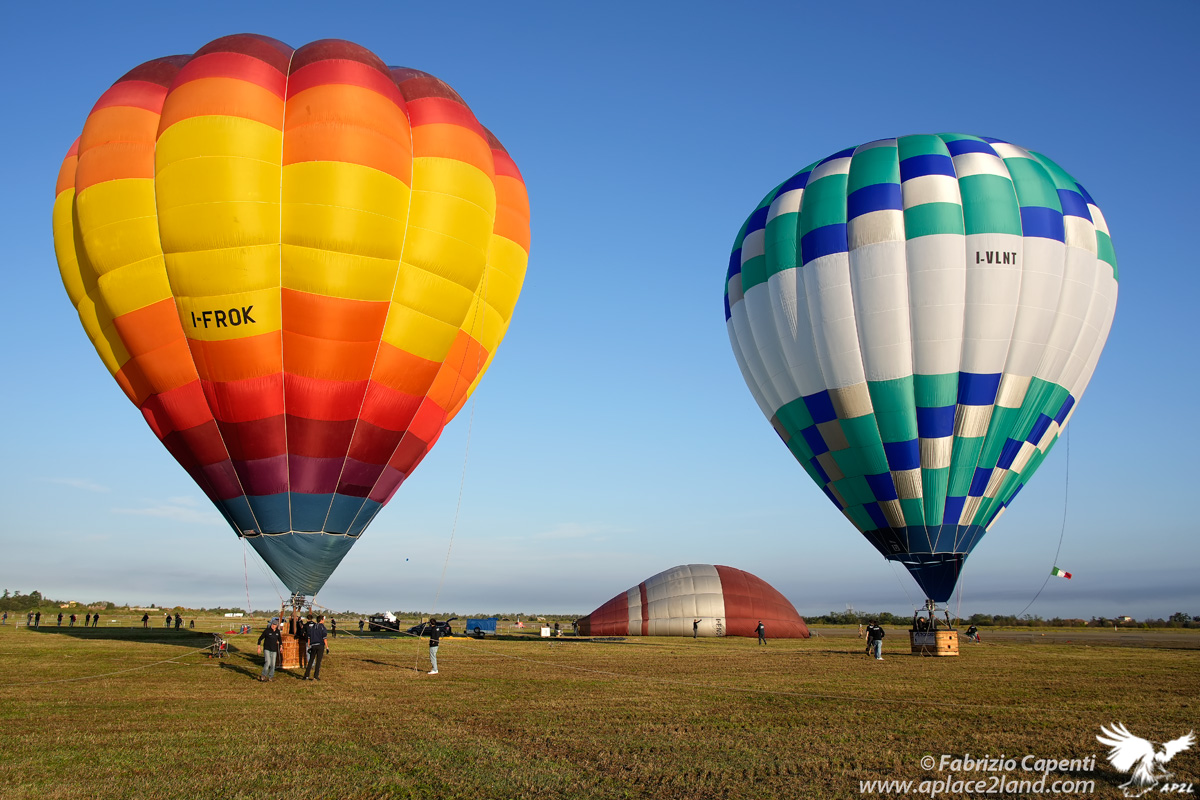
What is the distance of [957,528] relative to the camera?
22.0 meters

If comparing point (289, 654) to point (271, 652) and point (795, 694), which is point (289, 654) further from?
point (795, 694)

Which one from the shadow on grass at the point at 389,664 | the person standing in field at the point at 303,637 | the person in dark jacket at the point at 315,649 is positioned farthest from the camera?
the shadow on grass at the point at 389,664

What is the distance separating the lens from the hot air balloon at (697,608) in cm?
3303

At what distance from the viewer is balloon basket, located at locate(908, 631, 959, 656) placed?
22266mm

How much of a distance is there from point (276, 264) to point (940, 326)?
16.3 m

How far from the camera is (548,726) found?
983cm

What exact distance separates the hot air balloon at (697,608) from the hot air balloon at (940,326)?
10872mm

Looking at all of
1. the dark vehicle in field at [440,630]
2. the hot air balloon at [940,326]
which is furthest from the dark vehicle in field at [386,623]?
the hot air balloon at [940,326]

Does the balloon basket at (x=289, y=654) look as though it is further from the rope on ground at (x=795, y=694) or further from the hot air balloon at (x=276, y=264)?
the rope on ground at (x=795, y=694)

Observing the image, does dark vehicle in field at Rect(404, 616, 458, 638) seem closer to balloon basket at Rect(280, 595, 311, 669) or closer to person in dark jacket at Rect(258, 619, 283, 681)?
balloon basket at Rect(280, 595, 311, 669)

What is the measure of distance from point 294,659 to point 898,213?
732 inches

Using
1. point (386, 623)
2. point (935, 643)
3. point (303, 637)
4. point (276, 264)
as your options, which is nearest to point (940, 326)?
point (935, 643)

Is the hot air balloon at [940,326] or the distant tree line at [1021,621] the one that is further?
the distant tree line at [1021,621]

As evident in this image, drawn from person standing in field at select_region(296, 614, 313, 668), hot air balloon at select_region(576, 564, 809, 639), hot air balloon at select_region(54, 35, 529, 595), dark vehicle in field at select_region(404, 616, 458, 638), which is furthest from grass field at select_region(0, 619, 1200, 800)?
hot air balloon at select_region(576, 564, 809, 639)
